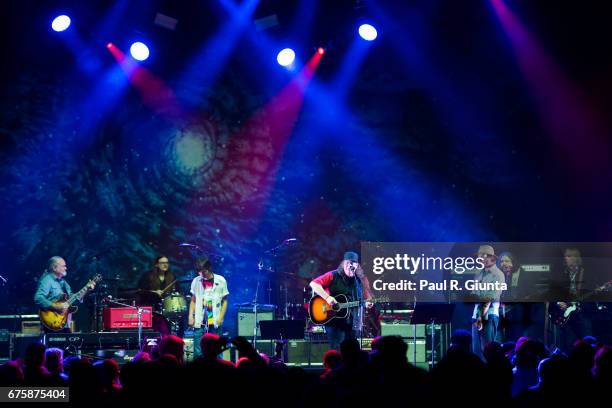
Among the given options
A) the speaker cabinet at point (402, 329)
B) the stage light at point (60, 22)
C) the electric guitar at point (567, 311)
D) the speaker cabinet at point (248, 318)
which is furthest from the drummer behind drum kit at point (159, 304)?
the electric guitar at point (567, 311)

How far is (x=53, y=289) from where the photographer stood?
14750 millimetres

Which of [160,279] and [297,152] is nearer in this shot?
[160,279]

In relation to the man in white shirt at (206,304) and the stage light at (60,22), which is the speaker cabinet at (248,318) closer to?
the man in white shirt at (206,304)

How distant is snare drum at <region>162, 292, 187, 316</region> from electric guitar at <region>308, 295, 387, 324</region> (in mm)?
3428

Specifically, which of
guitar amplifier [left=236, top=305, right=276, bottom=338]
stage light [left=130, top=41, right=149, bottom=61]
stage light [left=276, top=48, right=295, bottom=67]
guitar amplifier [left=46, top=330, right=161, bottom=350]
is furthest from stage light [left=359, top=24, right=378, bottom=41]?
guitar amplifier [left=46, top=330, right=161, bottom=350]

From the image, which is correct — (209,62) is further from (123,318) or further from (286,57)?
(123,318)

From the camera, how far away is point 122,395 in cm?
518

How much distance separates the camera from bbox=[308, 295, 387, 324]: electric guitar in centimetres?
1291

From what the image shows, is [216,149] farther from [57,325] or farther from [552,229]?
[552,229]

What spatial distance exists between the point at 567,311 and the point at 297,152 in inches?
273

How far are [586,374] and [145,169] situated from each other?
13.7 m

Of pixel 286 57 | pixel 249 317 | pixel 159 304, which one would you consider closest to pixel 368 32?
pixel 286 57

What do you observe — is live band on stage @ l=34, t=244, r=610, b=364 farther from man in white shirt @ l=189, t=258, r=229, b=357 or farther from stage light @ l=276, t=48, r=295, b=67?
stage light @ l=276, t=48, r=295, b=67

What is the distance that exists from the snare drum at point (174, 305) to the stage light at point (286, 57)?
5691 mm
